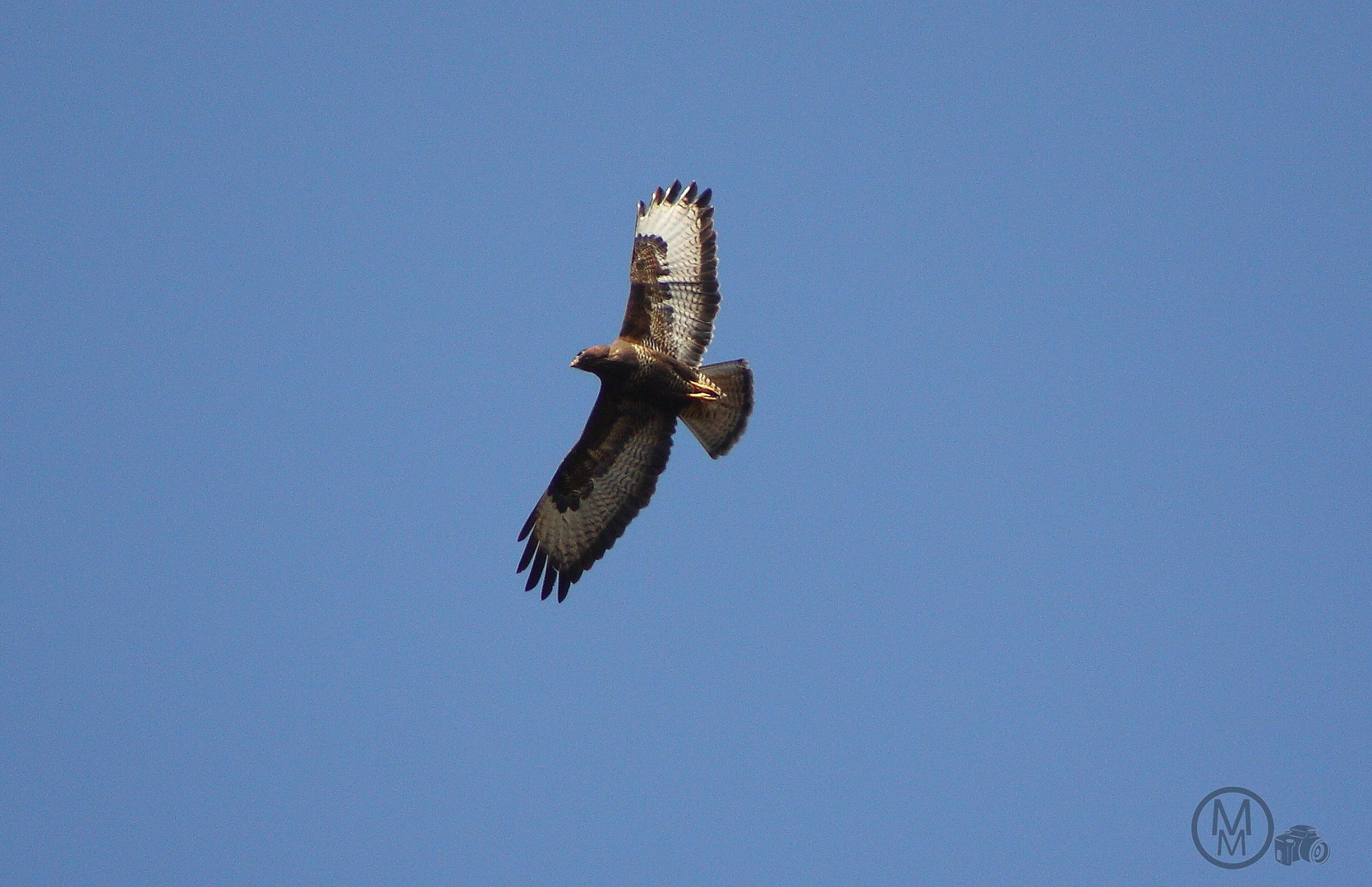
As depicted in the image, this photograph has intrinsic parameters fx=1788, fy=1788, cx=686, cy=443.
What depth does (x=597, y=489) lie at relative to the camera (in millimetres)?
13289

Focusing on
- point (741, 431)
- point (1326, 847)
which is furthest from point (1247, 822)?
point (741, 431)

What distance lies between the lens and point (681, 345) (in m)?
12.8

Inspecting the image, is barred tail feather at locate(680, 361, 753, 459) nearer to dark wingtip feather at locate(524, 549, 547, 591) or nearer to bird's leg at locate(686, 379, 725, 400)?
bird's leg at locate(686, 379, 725, 400)

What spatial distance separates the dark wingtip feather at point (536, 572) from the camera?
1352cm

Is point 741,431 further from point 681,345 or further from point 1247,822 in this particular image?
point 1247,822

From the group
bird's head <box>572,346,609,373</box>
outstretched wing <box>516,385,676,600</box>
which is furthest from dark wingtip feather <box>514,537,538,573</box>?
bird's head <box>572,346,609,373</box>

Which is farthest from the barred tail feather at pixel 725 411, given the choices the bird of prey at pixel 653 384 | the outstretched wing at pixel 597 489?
the outstretched wing at pixel 597 489

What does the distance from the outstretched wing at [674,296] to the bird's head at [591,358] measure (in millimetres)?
391

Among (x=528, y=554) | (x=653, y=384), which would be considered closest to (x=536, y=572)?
(x=528, y=554)

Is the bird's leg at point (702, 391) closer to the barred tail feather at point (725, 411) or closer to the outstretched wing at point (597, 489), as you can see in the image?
the barred tail feather at point (725, 411)

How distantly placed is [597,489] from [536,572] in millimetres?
827

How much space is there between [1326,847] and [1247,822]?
85cm

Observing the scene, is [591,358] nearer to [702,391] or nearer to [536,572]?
[702,391]

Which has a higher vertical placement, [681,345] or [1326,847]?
[681,345]
